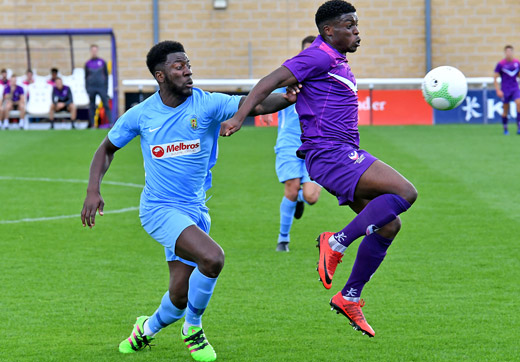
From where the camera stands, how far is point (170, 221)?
5.58 meters

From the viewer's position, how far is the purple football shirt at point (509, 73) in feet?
74.6

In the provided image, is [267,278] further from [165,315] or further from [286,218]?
[165,315]

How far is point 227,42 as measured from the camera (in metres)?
30.7

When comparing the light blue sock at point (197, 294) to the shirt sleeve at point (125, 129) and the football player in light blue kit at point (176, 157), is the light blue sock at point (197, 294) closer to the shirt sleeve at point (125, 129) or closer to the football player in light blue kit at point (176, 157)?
the football player in light blue kit at point (176, 157)

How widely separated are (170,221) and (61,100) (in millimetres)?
21847

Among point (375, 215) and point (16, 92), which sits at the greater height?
point (375, 215)

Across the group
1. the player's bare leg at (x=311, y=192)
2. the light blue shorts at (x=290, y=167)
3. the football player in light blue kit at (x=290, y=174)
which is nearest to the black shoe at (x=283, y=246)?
the football player in light blue kit at (x=290, y=174)

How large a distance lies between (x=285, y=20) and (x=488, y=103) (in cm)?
745

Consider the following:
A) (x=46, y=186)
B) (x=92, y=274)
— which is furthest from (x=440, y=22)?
(x=92, y=274)

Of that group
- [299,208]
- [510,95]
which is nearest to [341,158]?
[299,208]

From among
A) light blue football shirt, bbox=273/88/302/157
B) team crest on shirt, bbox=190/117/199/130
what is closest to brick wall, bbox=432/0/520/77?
light blue football shirt, bbox=273/88/302/157

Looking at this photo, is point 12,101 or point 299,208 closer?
point 299,208

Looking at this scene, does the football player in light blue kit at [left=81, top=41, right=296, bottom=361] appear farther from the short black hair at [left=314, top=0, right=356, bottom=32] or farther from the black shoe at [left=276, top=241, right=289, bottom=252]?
the black shoe at [left=276, top=241, right=289, bottom=252]

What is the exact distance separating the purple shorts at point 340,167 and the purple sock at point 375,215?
15 centimetres
